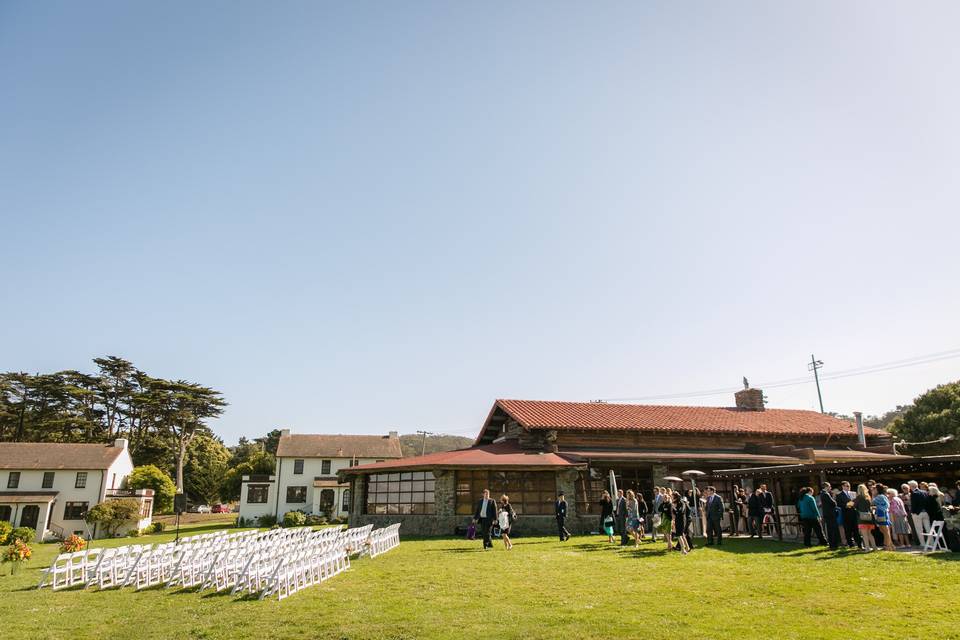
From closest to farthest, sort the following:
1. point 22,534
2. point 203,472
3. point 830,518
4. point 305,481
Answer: point 830,518 → point 22,534 → point 305,481 → point 203,472

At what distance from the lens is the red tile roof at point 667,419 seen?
28.8 meters

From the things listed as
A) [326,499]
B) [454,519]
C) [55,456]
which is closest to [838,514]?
[454,519]

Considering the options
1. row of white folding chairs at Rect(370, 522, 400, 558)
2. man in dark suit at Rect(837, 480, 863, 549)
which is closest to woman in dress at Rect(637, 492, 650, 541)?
man in dark suit at Rect(837, 480, 863, 549)

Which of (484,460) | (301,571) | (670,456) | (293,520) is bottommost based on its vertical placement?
(293,520)

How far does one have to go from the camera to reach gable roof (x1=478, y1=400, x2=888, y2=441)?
28.8 metres

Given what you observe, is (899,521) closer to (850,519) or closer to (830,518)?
(850,519)

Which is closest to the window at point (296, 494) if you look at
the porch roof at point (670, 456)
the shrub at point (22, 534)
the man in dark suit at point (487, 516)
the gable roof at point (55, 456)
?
the gable roof at point (55, 456)

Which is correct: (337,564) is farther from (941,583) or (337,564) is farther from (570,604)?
(941,583)

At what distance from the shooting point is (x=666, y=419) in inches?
1233

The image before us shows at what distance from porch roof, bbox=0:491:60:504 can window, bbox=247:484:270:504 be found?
13.2 meters

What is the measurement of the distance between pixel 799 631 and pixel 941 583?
179 inches

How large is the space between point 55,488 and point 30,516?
2.44 m

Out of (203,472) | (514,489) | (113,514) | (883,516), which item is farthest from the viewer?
(203,472)

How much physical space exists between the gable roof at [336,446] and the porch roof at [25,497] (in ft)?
51.8
